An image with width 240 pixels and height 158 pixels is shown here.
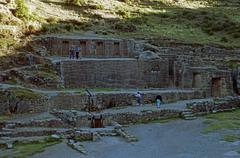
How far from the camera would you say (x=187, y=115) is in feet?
134

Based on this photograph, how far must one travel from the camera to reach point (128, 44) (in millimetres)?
57500

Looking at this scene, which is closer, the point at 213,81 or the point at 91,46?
the point at 213,81

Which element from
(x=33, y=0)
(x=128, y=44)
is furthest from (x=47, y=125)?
(x=33, y=0)

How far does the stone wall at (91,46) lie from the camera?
54469 millimetres

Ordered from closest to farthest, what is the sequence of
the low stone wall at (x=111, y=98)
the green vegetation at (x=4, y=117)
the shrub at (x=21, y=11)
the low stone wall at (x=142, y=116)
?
the green vegetation at (x=4, y=117) < the low stone wall at (x=142, y=116) < the low stone wall at (x=111, y=98) < the shrub at (x=21, y=11)

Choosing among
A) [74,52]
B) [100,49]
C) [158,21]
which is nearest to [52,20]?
[100,49]

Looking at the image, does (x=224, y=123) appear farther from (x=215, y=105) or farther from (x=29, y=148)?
(x=29, y=148)

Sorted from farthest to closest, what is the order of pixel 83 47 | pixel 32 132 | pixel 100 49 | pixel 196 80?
pixel 100 49 → pixel 83 47 → pixel 196 80 → pixel 32 132

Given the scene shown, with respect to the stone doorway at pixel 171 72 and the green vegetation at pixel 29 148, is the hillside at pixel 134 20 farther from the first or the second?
the green vegetation at pixel 29 148

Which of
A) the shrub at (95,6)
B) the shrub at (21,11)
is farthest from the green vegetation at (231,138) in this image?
the shrub at (95,6)

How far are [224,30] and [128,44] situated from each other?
22.7 metres

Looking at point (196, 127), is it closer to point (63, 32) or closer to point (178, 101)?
point (178, 101)

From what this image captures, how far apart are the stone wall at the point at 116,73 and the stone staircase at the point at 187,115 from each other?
31.7 ft

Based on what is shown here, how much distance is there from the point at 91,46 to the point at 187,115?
17819mm
